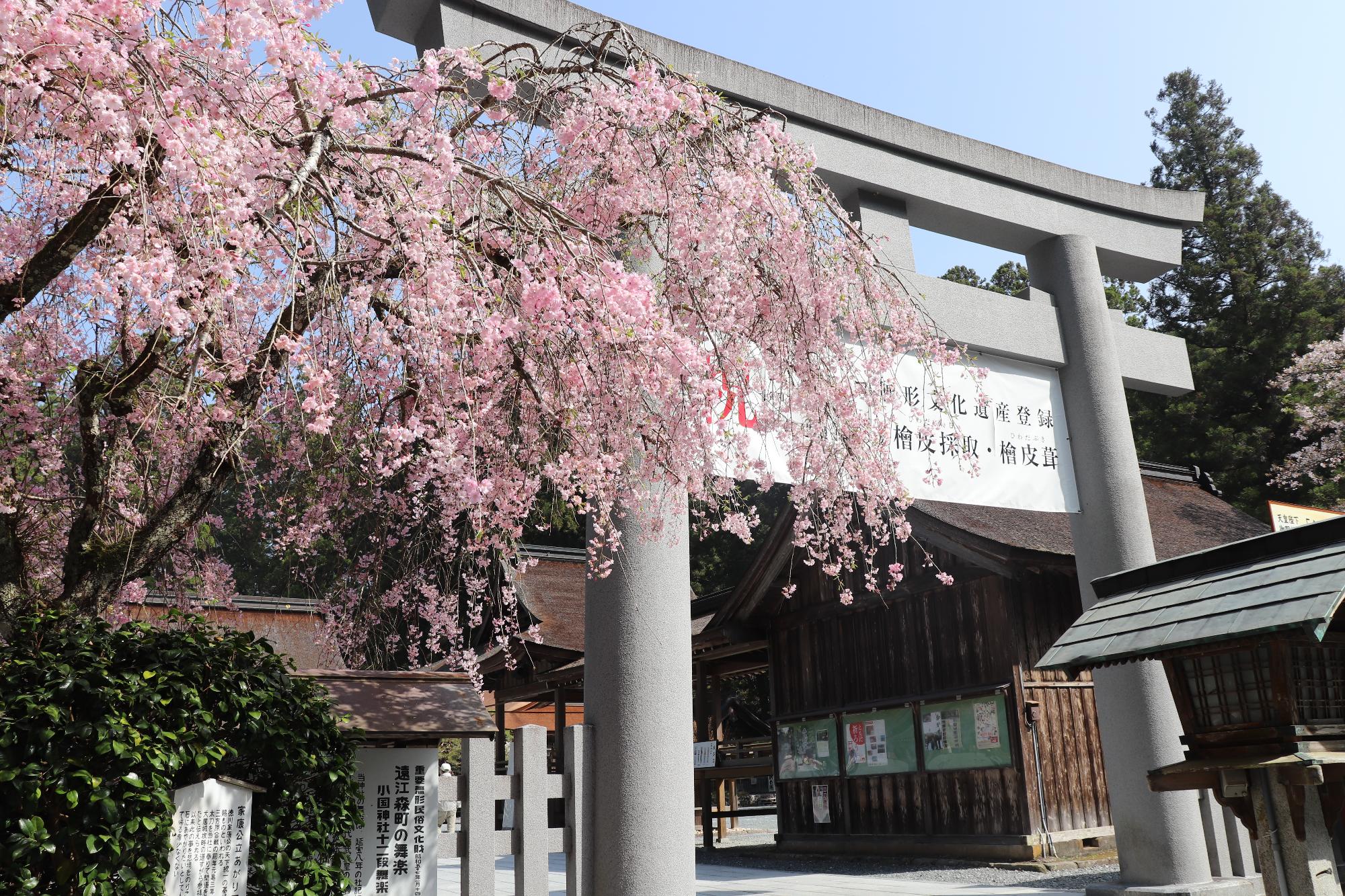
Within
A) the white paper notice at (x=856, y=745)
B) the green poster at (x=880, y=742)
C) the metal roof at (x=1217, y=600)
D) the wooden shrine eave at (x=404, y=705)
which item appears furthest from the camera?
the white paper notice at (x=856, y=745)

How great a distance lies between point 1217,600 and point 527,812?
11.1ft

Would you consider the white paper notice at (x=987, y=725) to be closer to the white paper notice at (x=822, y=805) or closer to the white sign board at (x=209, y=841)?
the white paper notice at (x=822, y=805)

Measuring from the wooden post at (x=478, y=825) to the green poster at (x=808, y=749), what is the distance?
9128 mm

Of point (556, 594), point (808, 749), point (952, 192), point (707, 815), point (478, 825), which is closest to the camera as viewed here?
point (478, 825)

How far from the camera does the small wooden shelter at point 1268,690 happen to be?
4004 millimetres

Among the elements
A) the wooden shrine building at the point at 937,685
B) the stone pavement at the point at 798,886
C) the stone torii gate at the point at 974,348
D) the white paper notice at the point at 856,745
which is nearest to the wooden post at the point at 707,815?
the wooden shrine building at the point at 937,685

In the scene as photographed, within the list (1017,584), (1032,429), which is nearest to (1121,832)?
(1032,429)

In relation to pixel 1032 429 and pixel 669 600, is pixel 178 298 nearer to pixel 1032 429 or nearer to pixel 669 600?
pixel 669 600

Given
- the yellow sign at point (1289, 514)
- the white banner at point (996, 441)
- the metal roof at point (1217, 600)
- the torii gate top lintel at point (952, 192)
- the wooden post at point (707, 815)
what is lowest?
the wooden post at point (707, 815)

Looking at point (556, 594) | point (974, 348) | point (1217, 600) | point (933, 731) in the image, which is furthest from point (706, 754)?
point (1217, 600)

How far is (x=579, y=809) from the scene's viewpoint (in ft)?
16.2

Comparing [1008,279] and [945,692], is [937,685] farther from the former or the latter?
[1008,279]

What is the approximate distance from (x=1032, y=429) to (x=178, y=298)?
637 centimetres

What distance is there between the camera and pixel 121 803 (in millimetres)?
2934
